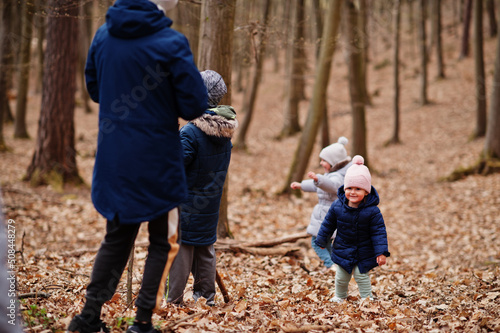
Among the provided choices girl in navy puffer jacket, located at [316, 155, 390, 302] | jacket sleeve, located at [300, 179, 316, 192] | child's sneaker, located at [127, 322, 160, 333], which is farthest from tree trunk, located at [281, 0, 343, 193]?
child's sneaker, located at [127, 322, 160, 333]

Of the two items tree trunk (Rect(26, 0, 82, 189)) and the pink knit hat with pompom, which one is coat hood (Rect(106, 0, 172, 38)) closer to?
the pink knit hat with pompom

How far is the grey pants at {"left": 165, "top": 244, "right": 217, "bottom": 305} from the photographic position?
388 centimetres

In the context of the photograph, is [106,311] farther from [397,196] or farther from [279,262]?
[397,196]

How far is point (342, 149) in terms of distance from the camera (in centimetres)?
547

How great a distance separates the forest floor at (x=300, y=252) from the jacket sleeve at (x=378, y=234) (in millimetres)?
550

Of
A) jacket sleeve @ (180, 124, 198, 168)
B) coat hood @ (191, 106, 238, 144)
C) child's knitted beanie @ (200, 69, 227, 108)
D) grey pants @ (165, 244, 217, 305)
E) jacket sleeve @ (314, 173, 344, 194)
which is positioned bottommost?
grey pants @ (165, 244, 217, 305)

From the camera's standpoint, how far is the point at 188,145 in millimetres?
3582

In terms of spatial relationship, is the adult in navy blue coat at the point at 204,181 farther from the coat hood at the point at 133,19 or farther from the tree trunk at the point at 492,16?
the tree trunk at the point at 492,16

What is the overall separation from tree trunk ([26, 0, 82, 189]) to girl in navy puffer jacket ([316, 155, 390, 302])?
702 centimetres

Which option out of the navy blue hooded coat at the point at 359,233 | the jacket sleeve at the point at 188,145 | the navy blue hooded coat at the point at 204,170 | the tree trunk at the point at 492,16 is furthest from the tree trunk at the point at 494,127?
the tree trunk at the point at 492,16

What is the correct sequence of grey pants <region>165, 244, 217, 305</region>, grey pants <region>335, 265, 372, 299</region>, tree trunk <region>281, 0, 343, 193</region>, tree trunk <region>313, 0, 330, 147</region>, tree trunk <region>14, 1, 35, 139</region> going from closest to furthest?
grey pants <region>165, 244, 217, 305</region> < grey pants <region>335, 265, 372, 299</region> < tree trunk <region>281, 0, 343, 193</region> < tree trunk <region>313, 0, 330, 147</region> < tree trunk <region>14, 1, 35, 139</region>

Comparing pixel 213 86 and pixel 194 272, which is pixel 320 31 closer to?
pixel 213 86

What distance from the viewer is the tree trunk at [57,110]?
9.23 meters

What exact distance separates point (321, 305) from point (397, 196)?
7.61 metres
